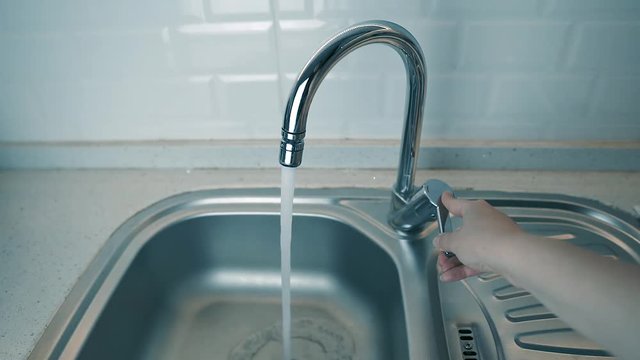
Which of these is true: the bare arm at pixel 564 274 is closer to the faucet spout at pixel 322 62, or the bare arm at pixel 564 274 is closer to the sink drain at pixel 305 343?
the faucet spout at pixel 322 62

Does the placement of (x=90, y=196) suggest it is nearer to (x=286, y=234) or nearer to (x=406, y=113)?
(x=286, y=234)

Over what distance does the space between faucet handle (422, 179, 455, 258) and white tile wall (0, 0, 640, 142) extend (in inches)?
8.2

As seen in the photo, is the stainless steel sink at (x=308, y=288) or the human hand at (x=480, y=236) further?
the stainless steel sink at (x=308, y=288)

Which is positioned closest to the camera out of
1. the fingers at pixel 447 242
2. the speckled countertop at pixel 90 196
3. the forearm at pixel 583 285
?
the forearm at pixel 583 285

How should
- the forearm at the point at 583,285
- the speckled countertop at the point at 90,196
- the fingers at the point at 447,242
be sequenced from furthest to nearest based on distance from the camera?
1. the speckled countertop at the point at 90,196
2. the fingers at the point at 447,242
3. the forearm at the point at 583,285

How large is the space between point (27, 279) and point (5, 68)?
371 millimetres

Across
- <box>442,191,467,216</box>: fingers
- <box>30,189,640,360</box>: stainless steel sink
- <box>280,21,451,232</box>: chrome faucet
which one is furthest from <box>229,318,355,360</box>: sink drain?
<box>442,191,467,216</box>: fingers

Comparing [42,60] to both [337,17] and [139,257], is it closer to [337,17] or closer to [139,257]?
[139,257]

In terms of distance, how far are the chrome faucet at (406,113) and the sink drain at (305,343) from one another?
0.22m

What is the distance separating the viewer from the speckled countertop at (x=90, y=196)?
0.69 metres

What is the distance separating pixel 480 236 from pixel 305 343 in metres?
0.41

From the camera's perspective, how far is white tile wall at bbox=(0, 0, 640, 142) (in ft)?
2.31

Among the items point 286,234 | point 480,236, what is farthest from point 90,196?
point 480,236

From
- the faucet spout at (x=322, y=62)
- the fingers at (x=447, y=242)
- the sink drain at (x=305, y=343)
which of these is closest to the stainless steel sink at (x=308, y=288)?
the sink drain at (x=305, y=343)
